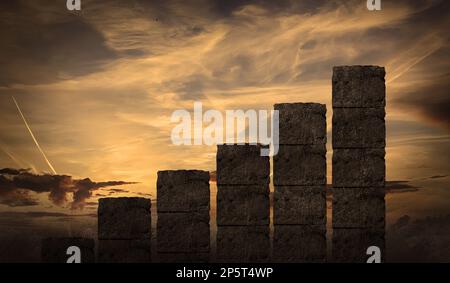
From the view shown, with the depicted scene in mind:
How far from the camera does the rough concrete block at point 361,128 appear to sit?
1756 centimetres

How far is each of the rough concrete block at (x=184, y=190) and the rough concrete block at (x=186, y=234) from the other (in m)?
0.19

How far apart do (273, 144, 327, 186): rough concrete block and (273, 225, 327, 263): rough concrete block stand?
1.06 meters

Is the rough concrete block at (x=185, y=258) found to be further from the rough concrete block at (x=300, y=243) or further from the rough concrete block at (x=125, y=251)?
the rough concrete block at (x=300, y=243)

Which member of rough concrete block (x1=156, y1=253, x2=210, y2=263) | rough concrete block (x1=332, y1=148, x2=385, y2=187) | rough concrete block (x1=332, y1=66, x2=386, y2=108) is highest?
rough concrete block (x1=332, y1=66, x2=386, y2=108)

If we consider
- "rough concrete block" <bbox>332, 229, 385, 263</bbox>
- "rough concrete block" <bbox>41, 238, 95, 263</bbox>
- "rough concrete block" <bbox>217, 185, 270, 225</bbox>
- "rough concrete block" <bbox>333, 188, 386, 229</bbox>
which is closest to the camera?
"rough concrete block" <bbox>332, 229, 385, 263</bbox>

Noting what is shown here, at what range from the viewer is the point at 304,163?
1759 cm

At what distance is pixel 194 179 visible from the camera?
18.1m

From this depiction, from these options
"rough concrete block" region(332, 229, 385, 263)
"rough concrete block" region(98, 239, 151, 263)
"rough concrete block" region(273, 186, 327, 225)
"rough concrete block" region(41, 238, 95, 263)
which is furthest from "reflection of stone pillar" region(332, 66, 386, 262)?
"rough concrete block" region(41, 238, 95, 263)

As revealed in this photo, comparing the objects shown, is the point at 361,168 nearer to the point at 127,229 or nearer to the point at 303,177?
the point at 303,177

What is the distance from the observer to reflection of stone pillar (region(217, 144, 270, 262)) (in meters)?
17.7

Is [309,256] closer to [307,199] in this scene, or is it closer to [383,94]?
[307,199]

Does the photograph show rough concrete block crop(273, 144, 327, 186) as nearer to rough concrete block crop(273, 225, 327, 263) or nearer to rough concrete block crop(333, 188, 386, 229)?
rough concrete block crop(333, 188, 386, 229)

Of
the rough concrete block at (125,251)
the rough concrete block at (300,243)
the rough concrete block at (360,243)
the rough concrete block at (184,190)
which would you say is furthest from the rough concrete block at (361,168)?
the rough concrete block at (125,251)

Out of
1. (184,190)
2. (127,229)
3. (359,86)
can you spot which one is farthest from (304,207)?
(127,229)
